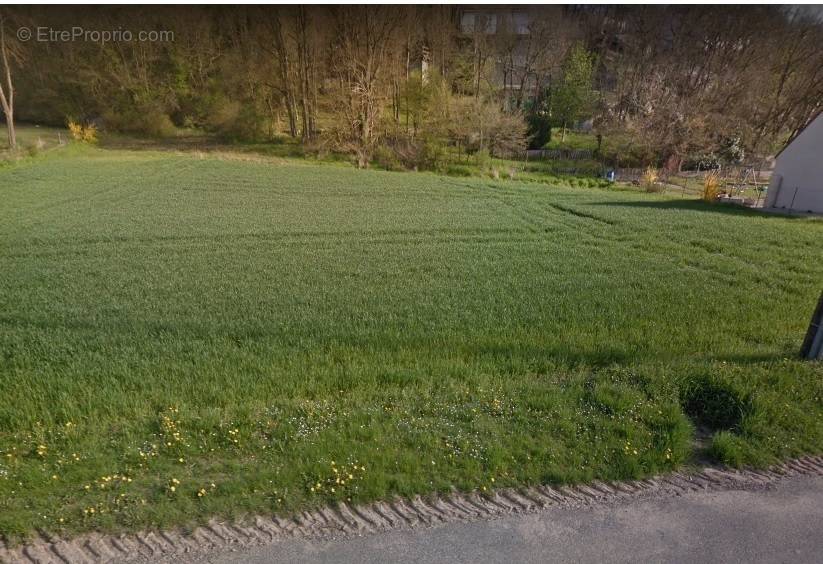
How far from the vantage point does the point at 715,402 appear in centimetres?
405

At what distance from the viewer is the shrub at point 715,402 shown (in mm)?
3869

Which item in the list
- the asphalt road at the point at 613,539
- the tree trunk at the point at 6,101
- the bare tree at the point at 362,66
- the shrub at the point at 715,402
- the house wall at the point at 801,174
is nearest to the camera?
the asphalt road at the point at 613,539

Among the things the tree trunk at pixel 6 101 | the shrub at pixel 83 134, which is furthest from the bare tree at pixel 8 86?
the shrub at pixel 83 134

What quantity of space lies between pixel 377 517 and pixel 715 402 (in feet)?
11.4

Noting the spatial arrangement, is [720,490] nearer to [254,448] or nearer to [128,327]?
[254,448]

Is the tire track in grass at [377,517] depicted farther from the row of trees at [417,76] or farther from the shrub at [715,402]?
the row of trees at [417,76]

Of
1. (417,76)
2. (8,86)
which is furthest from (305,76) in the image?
(8,86)

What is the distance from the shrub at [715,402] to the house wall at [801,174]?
71.9 feet

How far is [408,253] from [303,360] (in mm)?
6086

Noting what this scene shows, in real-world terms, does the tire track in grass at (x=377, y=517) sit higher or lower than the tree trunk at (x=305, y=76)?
lower

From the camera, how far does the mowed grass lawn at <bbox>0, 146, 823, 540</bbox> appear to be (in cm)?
313

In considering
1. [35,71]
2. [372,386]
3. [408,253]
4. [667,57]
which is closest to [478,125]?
[667,57]

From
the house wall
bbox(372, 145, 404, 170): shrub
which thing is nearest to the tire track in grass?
the house wall

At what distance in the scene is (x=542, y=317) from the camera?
21.4 feet
